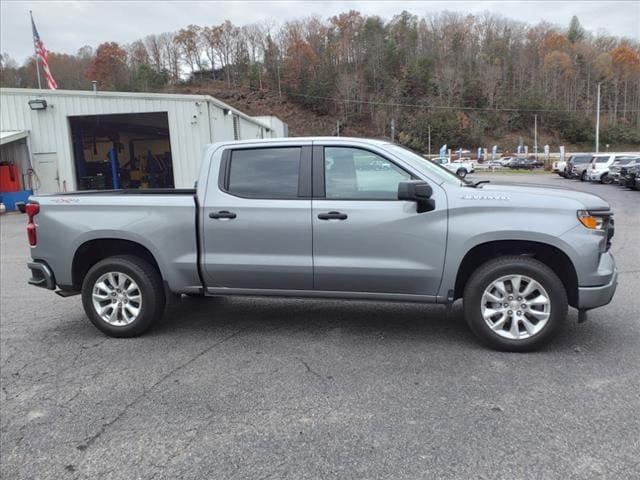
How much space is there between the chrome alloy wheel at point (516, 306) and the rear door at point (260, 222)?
1.59 m

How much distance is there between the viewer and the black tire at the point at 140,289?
5.05 m

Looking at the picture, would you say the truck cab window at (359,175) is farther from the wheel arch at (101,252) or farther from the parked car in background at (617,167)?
the parked car in background at (617,167)

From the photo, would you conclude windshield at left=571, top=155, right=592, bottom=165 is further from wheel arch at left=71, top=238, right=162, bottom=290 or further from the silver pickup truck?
wheel arch at left=71, top=238, right=162, bottom=290

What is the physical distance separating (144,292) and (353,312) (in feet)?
7.35

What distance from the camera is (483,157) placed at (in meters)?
78.5

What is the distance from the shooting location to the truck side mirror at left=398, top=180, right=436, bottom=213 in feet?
14.2

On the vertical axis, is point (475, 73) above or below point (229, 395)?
above

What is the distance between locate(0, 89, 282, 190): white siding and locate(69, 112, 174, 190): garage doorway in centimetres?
62

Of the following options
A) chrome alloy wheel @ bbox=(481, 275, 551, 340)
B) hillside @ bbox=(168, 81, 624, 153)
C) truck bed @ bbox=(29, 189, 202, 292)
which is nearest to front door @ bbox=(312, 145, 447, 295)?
chrome alloy wheel @ bbox=(481, 275, 551, 340)

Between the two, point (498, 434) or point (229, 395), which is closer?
point (498, 434)

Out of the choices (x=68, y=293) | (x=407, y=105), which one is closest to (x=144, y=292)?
(x=68, y=293)

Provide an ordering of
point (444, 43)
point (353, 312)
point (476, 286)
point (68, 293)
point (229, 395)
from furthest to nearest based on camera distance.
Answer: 1. point (444, 43)
2. point (353, 312)
3. point (68, 293)
4. point (476, 286)
5. point (229, 395)

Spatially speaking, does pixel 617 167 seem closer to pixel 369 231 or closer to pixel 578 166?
pixel 578 166

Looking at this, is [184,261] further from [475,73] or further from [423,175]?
[475,73]
